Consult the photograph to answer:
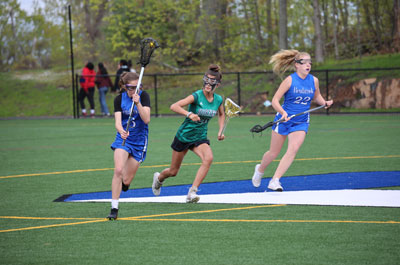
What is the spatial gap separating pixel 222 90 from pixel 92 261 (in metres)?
26.5

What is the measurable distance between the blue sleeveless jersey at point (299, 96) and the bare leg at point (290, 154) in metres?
0.24

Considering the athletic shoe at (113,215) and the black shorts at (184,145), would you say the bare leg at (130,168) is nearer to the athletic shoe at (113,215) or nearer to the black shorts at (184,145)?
the black shorts at (184,145)

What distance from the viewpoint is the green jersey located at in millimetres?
7746

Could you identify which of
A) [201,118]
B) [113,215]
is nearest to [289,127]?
[201,118]

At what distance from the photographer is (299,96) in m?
8.37

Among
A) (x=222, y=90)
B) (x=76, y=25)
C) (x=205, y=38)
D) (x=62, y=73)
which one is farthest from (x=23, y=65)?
(x=222, y=90)

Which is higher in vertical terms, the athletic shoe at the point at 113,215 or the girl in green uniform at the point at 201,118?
the girl in green uniform at the point at 201,118

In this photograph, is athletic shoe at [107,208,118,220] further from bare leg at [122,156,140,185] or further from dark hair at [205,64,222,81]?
dark hair at [205,64,222,81]

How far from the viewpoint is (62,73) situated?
1629 inches

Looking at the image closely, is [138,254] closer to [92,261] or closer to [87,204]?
[92,261]

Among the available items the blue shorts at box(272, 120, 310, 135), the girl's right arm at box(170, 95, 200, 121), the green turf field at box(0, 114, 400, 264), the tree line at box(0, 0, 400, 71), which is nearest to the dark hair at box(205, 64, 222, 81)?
the girl's right arm at box(170, 95, 200, 121)

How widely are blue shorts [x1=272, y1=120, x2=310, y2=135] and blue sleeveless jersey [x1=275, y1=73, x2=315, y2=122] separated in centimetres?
6

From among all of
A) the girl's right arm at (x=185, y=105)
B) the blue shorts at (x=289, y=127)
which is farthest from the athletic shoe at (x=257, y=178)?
the girl's right arm at (x=185, y=105)

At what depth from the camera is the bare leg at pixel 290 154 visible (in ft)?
27.0
